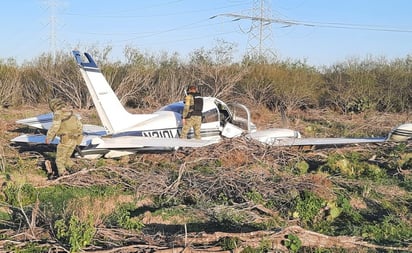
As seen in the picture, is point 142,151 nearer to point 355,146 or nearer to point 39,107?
point 355,146

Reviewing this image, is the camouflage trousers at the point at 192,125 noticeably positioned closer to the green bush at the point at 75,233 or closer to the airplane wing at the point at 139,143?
the airplane wing at the point at 139,143

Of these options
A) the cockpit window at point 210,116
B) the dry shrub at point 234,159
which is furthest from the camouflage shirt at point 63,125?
the cockpit window at point 210,116

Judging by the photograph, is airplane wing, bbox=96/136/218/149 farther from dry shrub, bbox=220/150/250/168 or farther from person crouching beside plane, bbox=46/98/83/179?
person crouching beside plane, bbox=46/98/83/179

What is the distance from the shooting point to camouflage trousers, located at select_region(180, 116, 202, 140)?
12117mm

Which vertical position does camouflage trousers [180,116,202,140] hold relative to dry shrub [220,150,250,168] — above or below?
above

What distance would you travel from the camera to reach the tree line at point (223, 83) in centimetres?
2516

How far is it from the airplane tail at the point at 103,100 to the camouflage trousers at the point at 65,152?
3.81 ft

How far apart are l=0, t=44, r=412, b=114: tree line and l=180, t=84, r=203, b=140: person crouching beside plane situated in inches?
448

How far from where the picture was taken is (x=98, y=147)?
10711 mm

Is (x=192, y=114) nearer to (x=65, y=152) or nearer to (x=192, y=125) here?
(x=192, y=125)

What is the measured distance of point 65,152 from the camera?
33.0 ft

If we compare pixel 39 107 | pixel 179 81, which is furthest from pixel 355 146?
pixel 39 107

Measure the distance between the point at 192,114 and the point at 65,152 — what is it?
3.39 m

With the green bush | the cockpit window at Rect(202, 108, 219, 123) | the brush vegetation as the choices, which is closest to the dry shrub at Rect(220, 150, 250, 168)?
the brush vegetation
